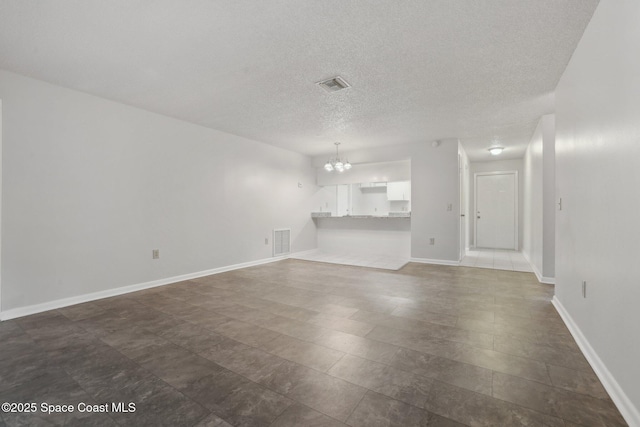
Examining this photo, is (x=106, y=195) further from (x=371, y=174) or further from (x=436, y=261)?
(x=436, y=261)

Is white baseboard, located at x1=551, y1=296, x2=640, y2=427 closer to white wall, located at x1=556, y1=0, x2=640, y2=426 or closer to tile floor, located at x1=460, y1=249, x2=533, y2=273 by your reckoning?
white wall, located at x1=556, y1=0, x2=640, y2=426

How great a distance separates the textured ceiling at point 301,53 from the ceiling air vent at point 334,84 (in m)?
0.07

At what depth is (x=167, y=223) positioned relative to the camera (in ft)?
13.3

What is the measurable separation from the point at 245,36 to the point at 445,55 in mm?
1755

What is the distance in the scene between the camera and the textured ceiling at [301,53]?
6.32 ft

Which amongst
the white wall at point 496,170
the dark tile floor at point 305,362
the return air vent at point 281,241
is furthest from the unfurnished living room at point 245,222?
the white wall at point 496,170

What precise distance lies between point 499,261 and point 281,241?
4.64m

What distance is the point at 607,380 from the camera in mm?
1612

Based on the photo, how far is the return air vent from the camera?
599 cm

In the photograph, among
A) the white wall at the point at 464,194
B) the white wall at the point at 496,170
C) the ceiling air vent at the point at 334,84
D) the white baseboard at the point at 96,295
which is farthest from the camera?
the white wall at the point at 496,170

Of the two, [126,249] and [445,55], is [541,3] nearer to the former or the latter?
[445,55]

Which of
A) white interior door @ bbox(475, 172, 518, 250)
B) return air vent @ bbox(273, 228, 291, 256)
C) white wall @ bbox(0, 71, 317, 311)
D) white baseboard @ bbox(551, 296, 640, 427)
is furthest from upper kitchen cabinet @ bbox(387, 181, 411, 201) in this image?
white baseboard @ bbox(551, 296, 640, 427)

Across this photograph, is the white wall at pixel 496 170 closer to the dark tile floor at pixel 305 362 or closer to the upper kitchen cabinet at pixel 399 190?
the upper kitchen cabinet at pixel 399 190

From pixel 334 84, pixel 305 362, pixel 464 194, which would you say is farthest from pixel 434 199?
pixel 305 362
